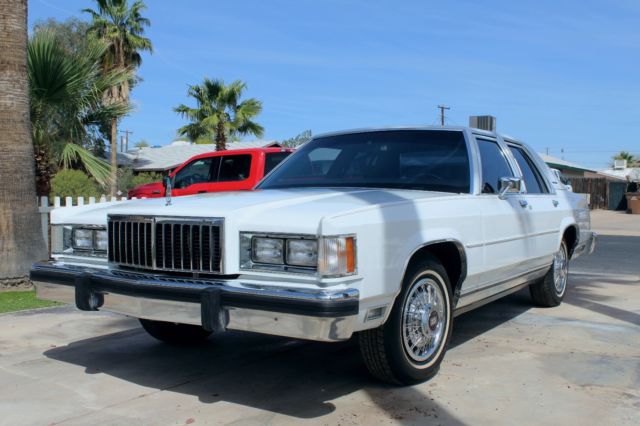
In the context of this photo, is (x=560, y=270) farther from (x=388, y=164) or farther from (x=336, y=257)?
(x=336, y=257)

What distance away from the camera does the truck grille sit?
3684 mm

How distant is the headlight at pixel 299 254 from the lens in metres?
3.39

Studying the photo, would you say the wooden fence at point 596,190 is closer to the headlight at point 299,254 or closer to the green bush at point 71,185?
the green bush at point 71,185

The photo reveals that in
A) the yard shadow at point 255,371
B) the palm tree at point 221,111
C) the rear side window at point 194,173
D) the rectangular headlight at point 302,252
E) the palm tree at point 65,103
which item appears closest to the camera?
the rectangular headlight at point 302,252

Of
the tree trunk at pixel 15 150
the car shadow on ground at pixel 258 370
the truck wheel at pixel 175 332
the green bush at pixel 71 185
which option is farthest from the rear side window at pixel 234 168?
the green bush at pixel 71 185

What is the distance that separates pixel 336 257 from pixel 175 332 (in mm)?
2426

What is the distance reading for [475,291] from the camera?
4.82 meters

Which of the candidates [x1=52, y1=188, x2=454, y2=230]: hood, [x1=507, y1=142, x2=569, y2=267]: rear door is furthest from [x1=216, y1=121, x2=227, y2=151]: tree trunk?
[x1=52, y1=188, x2=454, y2=230]: hood

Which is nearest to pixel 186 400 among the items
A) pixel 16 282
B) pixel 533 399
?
pixel 533 399

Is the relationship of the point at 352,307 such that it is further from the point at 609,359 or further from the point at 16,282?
the point at 16,282

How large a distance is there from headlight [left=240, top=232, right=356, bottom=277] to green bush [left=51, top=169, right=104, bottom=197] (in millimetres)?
13533

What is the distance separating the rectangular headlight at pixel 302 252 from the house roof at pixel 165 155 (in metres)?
29.0

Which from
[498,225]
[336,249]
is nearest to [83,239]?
[336,249]

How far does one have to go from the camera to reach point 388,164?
504 cm
